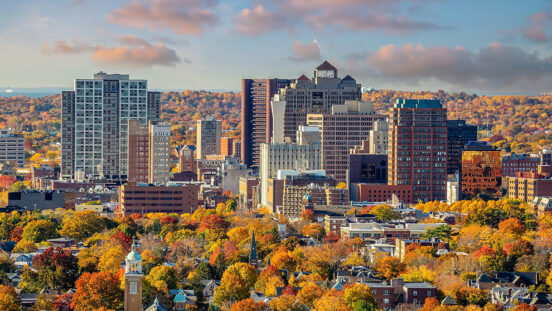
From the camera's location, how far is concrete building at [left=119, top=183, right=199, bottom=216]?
7205 inches

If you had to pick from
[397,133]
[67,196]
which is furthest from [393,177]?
[67,196]

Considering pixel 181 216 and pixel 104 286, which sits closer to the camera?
A: pixel 104 286

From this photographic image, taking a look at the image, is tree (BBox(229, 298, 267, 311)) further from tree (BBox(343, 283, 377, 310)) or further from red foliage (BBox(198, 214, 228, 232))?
red foliage (BBox(198, 214, 228, 232))

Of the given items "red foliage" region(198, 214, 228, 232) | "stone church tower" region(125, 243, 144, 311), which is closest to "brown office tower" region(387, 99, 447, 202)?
"red foliage" region(198, 214, 228, 232)

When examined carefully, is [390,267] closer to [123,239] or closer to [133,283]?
[133,283]

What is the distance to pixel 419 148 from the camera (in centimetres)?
19075

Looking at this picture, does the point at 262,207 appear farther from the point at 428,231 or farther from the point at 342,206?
the point at 428,231

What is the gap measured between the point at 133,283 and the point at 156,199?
88274mm

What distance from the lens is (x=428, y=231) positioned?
138 m

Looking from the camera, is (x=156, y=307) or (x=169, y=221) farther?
(x=169, y=221)

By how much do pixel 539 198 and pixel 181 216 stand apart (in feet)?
137

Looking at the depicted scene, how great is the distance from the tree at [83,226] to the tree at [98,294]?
41349 millimetres

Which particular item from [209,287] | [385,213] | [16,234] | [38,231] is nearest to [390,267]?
[209,287]

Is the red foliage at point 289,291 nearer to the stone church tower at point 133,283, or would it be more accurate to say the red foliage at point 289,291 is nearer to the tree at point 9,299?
the stone church tower at point 133,283
